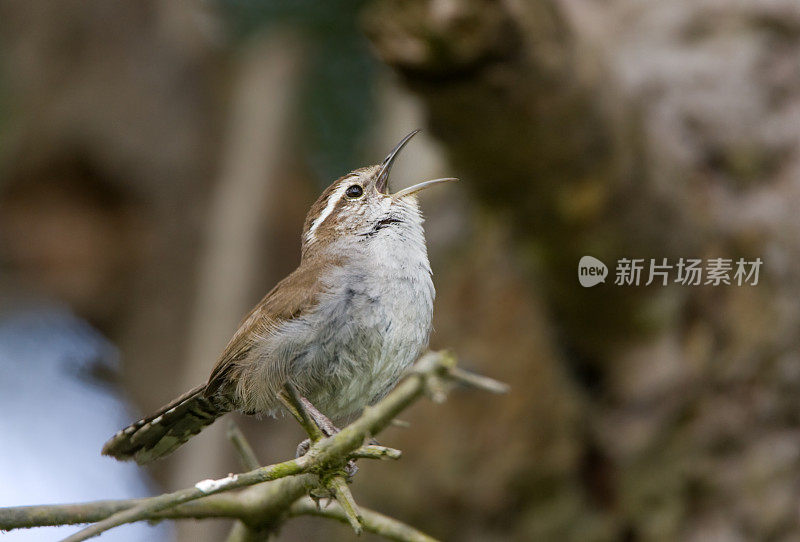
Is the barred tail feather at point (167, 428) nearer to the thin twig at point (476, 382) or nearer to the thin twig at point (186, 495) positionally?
the thin twig at point (186, 495)

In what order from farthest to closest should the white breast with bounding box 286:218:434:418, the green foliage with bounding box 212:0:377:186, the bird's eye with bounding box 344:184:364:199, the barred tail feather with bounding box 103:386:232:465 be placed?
the green foliage with bounding box 212:0:377:186
the bird's eye with bounding box 344:184:364:199
the barred tail feather with bounding box 103:386:232:465
the white breast with bounding box 286:218:434:418

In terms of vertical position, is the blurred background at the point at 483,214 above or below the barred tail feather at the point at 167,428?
above

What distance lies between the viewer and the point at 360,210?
268 cm

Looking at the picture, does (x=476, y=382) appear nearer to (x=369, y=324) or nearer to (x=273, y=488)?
(x=273, y=488)

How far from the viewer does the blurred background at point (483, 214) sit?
389 centimetres

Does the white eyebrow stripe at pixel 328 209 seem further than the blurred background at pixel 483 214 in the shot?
No

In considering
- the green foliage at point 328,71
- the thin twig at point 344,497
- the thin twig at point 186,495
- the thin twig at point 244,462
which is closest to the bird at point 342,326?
the thin twig at point 244,462

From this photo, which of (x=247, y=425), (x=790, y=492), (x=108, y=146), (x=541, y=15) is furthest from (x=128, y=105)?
(x=790, y=492)

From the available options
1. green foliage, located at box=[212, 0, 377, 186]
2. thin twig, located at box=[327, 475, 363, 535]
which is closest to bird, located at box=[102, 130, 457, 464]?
thin twig, located at box=[327, 475, 363, 535]

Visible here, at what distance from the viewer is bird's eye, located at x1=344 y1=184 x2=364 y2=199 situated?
272 cm

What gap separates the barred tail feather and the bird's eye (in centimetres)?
75

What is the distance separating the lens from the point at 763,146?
5.45 meters

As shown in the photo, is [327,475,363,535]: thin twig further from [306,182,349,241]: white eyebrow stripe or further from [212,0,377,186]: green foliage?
[212,0,377,186]: green foliage

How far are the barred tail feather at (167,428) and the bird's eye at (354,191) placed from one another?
29.4 inches
